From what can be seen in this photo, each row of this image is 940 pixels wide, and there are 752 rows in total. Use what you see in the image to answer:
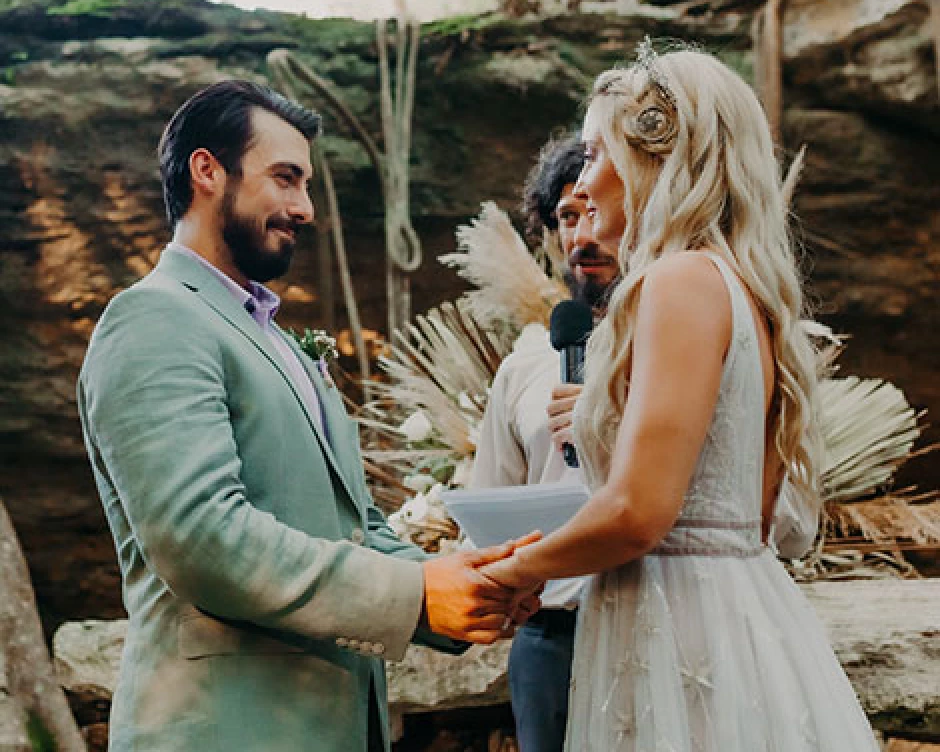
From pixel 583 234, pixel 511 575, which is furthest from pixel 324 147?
pixel 511 575

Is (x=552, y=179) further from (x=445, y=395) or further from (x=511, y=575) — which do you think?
(x=511, y=575)

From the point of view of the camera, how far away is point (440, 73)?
494cm

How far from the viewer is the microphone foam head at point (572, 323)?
219 cm

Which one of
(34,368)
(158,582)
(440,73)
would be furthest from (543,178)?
(34,368)

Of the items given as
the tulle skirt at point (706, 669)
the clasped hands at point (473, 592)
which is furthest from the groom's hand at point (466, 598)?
the tulle skirt at point (706, 669)

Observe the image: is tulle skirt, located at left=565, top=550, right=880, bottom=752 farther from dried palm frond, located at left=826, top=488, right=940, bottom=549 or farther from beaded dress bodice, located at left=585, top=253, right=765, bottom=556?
dried palm frond, located at left=826, top=488, right=940, bottom=549

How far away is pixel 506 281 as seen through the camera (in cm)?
341

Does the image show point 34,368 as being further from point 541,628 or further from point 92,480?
point 541,628

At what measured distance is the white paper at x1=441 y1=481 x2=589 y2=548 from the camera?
5.60 feet

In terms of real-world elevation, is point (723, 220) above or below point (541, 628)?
above

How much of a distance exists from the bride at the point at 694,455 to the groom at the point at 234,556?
0.68ft

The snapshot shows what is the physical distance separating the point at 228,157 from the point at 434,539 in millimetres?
1462

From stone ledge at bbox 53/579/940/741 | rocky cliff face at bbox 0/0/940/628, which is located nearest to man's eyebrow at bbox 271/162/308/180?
stone ledge at bbox 53/579/940/741

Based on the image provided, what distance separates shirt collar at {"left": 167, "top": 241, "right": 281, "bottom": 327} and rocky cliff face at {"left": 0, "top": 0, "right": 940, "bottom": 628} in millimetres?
2909
